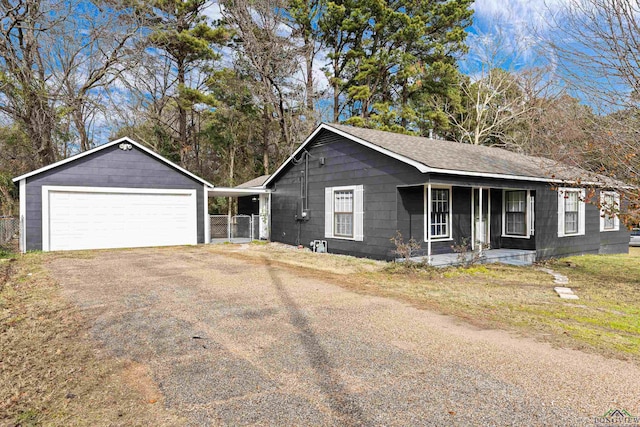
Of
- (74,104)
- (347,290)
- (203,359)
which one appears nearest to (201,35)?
(74,104)

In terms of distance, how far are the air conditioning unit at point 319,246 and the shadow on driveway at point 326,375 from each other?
23.7ft

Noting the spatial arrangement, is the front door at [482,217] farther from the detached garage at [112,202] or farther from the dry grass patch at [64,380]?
the dry grass patch at [64,380]

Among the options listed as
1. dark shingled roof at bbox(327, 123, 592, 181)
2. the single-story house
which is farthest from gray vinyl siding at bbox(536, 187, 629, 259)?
dark shingled roof at bbox(327, 123, 592, 181)

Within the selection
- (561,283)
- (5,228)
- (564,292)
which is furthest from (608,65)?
(5,228)

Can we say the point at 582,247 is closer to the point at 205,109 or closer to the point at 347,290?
the point at 347,290

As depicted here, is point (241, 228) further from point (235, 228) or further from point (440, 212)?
point (440, 212)

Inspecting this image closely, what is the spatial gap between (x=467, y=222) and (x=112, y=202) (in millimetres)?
12413

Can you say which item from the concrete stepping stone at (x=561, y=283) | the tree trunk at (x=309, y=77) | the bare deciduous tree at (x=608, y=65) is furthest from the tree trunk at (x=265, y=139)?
the bare deciduous tree at (x=608, y=65)

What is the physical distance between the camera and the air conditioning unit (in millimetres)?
13047

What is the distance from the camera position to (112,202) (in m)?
14.3

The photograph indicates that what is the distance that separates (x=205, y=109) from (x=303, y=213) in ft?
47.6

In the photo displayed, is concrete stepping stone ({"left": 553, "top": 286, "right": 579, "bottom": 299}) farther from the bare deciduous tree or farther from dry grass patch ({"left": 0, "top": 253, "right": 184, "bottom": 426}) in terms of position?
dry grass patch ({"left": 0, "top": 253, "right": 184, "bottom": 426})

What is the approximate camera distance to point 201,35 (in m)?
21.9

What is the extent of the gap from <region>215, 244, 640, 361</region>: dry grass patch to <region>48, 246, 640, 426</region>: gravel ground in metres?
0.59
